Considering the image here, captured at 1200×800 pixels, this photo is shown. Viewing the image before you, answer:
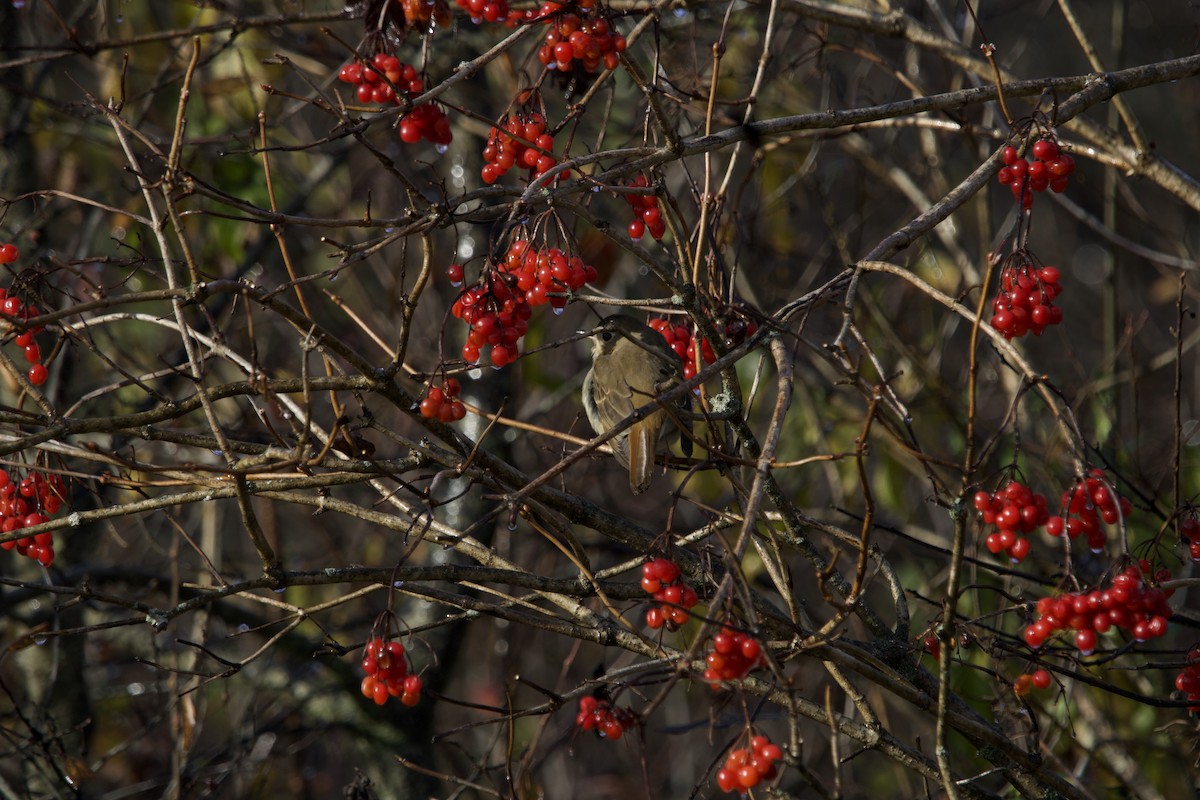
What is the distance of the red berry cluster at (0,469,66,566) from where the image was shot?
2.87m

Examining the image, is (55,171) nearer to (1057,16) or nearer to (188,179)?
(188,179)

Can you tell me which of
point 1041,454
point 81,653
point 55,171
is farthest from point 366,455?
point 55,171

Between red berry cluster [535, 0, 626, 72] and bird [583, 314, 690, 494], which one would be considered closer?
red berry cluster [535, 0, 626, 72]

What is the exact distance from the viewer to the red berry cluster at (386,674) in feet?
8.33

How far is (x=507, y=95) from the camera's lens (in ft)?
21.4

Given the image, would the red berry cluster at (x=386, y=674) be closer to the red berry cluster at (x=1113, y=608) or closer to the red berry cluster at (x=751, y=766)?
the red berry cluster at (x=751, y=766)

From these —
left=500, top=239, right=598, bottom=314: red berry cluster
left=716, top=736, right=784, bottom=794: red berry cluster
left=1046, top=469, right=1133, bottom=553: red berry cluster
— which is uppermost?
left=1046, top=469, right=1133, bottom=553: red berry cluster

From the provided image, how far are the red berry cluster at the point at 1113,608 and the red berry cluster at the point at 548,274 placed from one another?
50.9 inches

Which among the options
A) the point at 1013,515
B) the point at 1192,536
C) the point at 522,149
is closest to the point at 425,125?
the point at 522,149

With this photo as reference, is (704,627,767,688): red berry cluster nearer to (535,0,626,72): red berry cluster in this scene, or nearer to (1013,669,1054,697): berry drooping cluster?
(1013,669,1054,697): berry drooping cluster

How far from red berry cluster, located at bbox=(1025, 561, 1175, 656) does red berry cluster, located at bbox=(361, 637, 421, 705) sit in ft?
4.56

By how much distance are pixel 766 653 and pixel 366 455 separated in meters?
1.33

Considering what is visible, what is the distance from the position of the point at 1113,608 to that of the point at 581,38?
165 cm

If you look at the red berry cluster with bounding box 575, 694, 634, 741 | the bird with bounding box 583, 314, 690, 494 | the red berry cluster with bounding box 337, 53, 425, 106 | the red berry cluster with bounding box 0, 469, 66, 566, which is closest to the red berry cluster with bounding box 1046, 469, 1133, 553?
the red berry cluster with bounding box 575, 694, 634, 741
